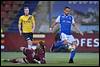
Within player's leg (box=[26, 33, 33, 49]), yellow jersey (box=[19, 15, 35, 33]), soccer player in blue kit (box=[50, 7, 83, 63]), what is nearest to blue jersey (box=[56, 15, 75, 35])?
soccer player in blue kit (box=[50, 7, 83, 63])

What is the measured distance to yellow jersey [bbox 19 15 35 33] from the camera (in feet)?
50.3

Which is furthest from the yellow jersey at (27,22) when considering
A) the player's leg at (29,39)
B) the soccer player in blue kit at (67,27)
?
the soccer player in blue kit at (67,27)

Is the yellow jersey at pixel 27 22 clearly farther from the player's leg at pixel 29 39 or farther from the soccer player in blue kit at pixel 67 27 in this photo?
the soccer player in blue kit at pixel 67 27

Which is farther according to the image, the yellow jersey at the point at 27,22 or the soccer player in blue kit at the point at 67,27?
the yellow jersey at the point at 27,22

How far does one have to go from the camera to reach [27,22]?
15.4 m

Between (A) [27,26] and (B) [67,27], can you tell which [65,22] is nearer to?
(B) [67,27]

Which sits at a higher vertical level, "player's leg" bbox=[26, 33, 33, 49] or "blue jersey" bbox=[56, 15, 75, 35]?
"blue jersey" bbox=[56, 15, 75, 35]

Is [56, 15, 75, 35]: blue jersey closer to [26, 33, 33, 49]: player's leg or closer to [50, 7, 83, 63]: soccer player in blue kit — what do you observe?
[50, 7, 83, 63]: soccer player in blue kit

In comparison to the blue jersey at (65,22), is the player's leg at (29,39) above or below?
below

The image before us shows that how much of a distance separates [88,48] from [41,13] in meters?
3.44

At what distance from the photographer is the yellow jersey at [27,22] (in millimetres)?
15344

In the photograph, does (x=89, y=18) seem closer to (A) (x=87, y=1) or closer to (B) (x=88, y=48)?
(A) (x=87, y=1)

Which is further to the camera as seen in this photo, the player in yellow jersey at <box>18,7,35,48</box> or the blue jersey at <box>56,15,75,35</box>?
the player in yellow jersey at <box>18,7,35,48</box>

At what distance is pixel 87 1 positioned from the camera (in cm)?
2327
